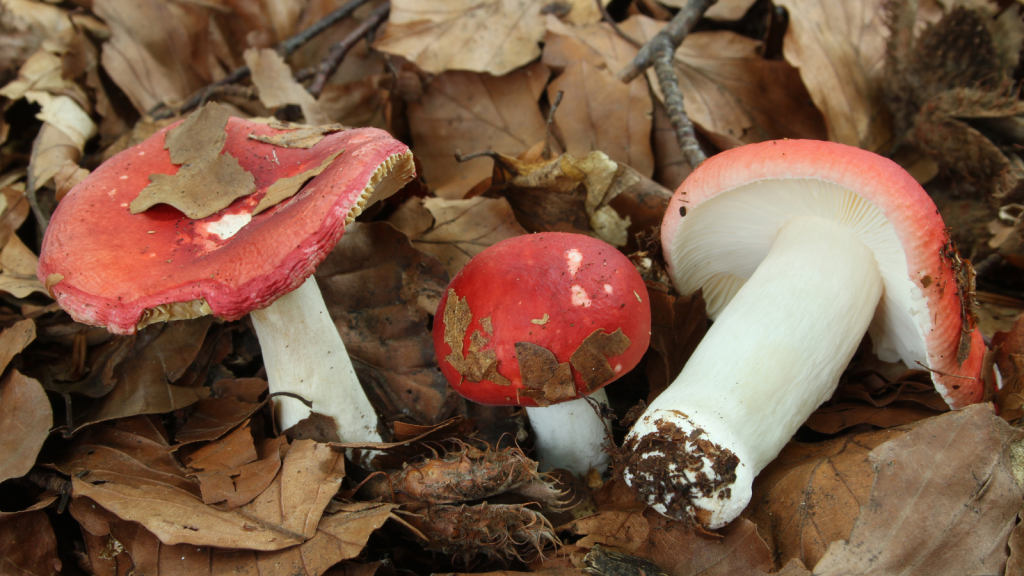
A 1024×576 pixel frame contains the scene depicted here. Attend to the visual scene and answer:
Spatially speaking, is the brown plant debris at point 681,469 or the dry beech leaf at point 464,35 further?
the dry beech leaf at point 464,35

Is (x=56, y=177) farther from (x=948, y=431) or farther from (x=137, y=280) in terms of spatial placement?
(x=948, y=431)

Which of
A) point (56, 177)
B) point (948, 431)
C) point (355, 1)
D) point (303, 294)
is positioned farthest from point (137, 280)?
point (355, 1)

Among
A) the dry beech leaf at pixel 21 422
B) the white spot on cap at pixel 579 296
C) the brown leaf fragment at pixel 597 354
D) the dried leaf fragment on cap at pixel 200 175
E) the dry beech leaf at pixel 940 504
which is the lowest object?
the dry beech leaf at pixel 21 422

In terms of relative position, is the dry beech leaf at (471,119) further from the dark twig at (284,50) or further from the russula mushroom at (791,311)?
the russula mushroom at (791,311)

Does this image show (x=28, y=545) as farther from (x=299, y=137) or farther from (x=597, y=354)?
(x=597, y=354)

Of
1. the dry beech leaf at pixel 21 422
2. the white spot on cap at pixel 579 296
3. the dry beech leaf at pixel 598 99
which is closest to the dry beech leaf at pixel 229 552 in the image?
the dry beech leaf at pixel 21 422

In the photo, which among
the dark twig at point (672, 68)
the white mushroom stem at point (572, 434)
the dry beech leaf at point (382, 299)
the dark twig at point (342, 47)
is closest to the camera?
the white mushroom stem at point (572, 434)
